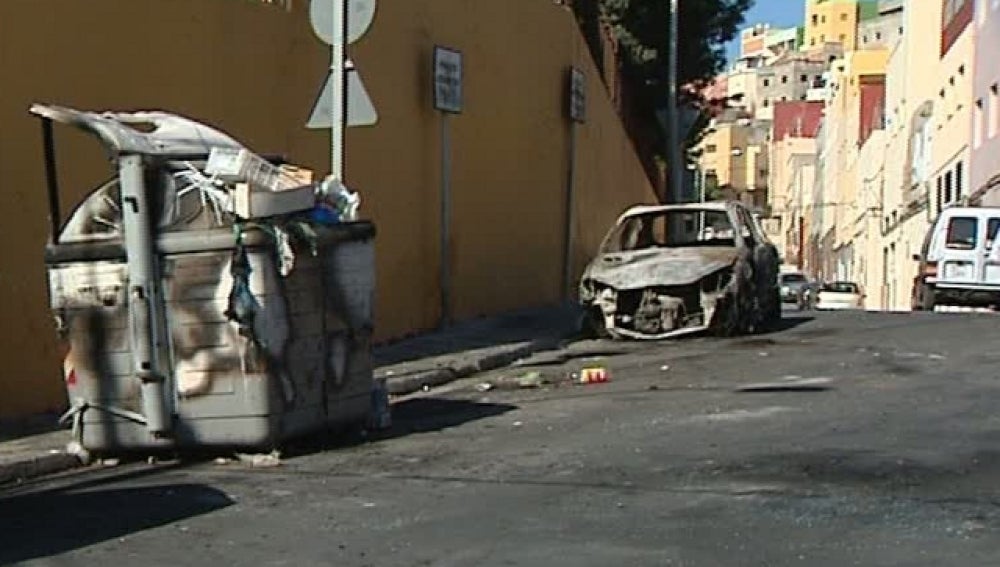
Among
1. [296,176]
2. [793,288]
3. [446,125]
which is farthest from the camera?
[793,288]

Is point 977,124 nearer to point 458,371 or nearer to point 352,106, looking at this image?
point 458,371

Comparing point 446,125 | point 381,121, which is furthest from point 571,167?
point 381,121

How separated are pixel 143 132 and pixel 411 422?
2.66m

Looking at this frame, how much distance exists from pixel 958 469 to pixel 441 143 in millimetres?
9923

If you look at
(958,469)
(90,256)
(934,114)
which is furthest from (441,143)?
(934,114)

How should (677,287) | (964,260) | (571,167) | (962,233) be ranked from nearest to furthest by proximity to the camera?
1. (677,287)
2. (571,167)
3. (964,260)
4. (962,233)

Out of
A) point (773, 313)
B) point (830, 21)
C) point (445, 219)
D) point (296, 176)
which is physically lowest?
point (773, 313)

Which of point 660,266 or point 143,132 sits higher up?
point 143,132

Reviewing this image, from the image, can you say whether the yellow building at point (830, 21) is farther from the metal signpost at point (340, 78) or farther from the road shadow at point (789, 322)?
the metal signpost at point (340, 78)

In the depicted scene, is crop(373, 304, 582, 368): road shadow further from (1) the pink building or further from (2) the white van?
(1) the pink building

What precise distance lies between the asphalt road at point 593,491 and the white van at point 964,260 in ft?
39.6

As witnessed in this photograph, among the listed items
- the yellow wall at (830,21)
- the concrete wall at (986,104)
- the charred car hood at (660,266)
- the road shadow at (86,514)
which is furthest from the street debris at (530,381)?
the yellow wall at (830,21)

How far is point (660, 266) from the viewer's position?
1650 cm

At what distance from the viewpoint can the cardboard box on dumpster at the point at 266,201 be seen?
29.1 ft
